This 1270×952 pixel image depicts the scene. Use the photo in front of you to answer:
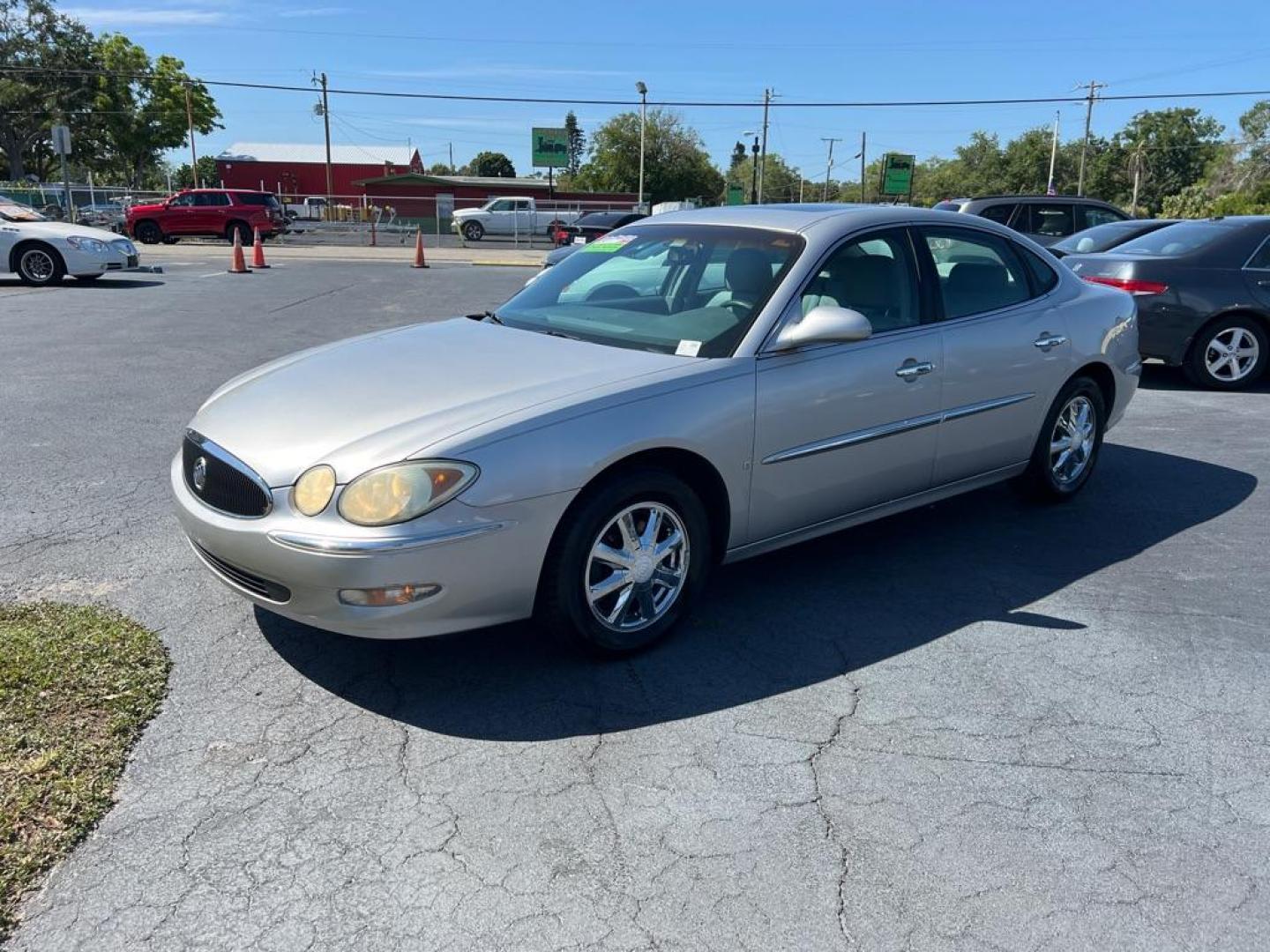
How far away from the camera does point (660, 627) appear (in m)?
3.82

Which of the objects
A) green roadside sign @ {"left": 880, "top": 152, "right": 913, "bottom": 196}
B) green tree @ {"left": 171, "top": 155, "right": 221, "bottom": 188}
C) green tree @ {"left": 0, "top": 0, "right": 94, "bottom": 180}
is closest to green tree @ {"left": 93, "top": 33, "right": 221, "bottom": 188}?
green tree @ {"left": 0, "top": 0, "right": 94, "bottom": 180}

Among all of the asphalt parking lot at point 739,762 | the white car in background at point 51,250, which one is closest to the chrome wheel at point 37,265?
the white car in background at point 51,250

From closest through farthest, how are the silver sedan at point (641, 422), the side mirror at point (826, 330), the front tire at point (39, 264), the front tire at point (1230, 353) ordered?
the silver sedan at point (641, 422), the side mirror at point (826, 330), the front tire at point (1230, 353), the front tire at point (39, 264)

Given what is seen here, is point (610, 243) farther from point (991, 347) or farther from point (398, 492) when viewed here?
point (398, 492)

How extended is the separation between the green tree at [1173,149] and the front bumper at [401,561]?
10312 cm

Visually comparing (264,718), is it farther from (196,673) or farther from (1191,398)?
(1191,398)

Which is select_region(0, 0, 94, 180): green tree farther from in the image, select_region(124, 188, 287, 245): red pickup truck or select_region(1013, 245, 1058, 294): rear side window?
select_region(1013, 245, 1058, 294): rear side window

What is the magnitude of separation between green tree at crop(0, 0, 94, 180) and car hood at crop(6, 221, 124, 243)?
185 feet

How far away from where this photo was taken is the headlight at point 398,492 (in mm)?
3162

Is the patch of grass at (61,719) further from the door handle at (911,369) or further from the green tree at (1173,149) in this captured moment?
the green tree at (1173,149)

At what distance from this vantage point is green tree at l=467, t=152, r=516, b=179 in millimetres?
135750

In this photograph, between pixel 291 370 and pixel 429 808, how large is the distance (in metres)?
2.01

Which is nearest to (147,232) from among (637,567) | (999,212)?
(999,212)

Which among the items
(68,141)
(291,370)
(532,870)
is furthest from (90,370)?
(68,141)
